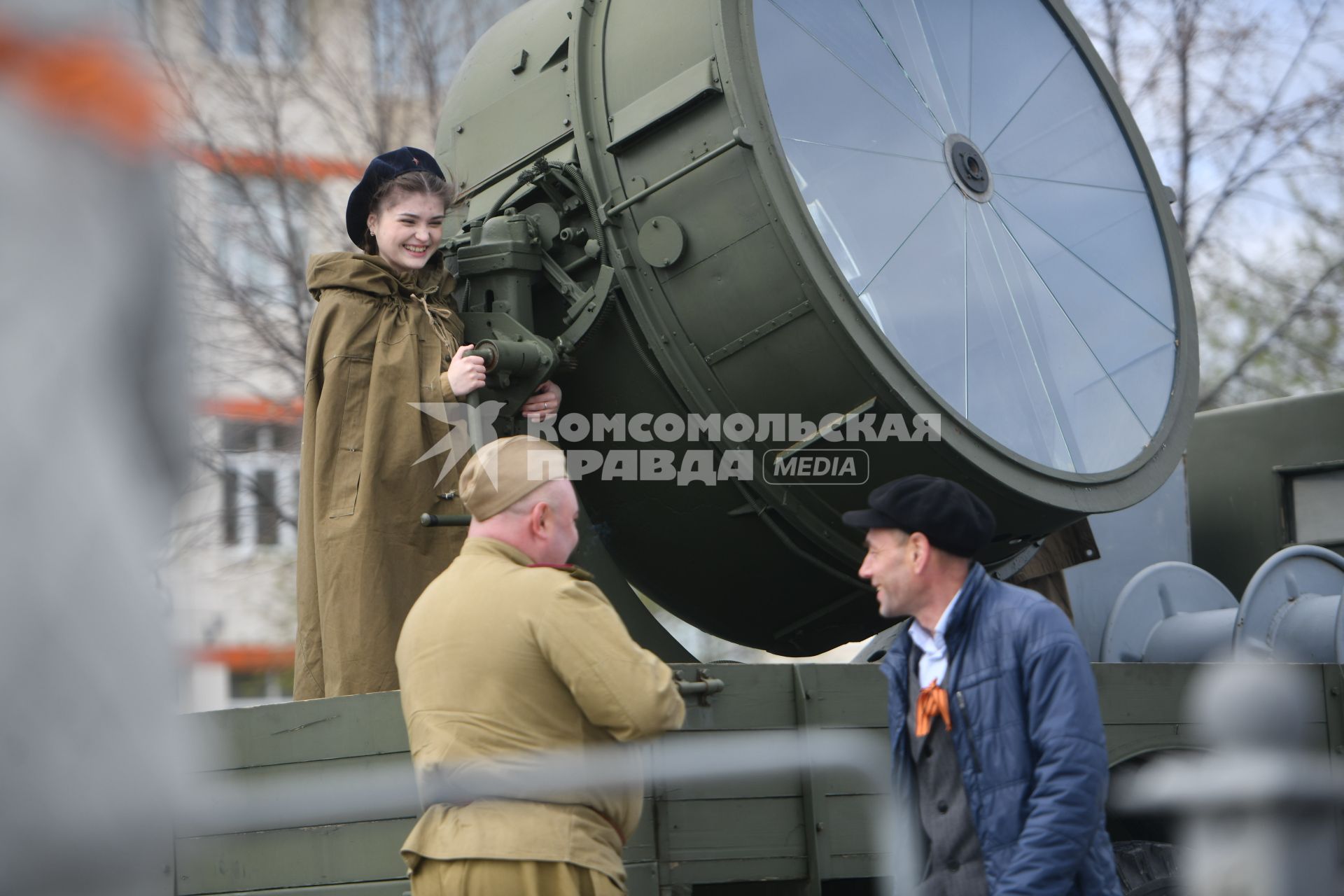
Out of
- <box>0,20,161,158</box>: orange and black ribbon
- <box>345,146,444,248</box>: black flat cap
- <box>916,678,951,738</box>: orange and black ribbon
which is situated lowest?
<box>916,678,951,738</box>: orange and black ribbon

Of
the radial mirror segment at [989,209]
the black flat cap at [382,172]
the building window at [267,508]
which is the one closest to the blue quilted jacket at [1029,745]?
the radial mirror segment at [989,209]

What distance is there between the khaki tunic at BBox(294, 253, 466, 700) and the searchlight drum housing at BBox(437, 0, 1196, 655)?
0.26m

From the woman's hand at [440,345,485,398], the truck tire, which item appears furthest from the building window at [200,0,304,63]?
the truck tire

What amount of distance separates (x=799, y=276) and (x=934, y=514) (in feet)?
4.03

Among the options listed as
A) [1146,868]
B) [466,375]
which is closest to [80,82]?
[466,375]

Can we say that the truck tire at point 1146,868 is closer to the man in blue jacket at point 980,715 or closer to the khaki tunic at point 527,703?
the man in blue jacket at point 980,715

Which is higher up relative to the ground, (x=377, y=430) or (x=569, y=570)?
(x=377, y=430)

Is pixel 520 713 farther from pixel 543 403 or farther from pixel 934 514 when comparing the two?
pixel 543 403

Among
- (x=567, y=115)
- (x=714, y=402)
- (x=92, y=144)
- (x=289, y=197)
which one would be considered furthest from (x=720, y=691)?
(x=289, y=197)

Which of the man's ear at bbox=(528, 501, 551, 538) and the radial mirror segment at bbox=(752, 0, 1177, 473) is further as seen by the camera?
the radial mirror segment at bbox=(752, 0, 1177, 473)

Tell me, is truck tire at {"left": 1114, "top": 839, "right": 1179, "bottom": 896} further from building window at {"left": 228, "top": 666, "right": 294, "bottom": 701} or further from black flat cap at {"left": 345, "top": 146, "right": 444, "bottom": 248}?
building window at {"left": 228, "top": 666, "right": 294, "bottom": 701}

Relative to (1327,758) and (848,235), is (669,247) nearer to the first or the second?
(848,235)

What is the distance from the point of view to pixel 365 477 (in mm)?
4270

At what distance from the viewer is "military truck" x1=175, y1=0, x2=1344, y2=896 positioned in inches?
147
